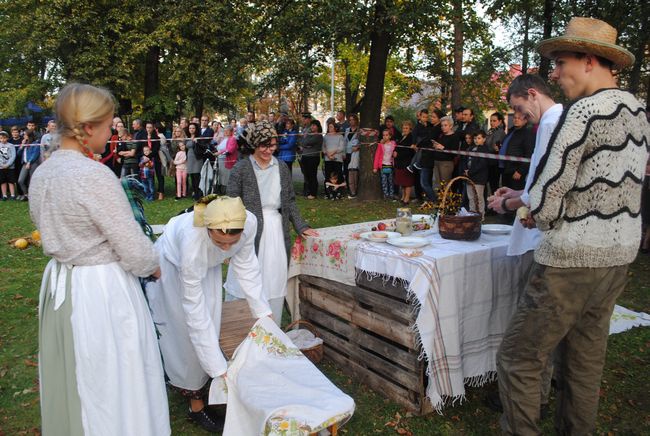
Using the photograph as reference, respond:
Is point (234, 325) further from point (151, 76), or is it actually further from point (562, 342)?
point (151, 76)

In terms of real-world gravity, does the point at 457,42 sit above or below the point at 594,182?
above

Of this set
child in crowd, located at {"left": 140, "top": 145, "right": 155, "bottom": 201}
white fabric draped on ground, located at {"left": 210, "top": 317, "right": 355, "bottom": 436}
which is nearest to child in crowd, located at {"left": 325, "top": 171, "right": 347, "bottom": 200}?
child in crowd, located at {"left": 140, "top": 145, "right": 155, "bottom": 201}

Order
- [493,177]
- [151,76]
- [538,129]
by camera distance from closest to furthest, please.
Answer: [538,129] → [493,177] → [151,76]

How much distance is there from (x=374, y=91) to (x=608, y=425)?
8785 millimetres

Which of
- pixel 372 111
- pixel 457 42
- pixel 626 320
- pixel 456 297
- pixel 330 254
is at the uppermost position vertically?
pixel 457 42

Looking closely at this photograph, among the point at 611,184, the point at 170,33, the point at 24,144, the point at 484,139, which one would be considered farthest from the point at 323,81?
the point at 611,184

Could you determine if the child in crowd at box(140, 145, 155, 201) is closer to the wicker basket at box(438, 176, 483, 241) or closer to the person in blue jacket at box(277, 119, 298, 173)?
the person in blue jacket at box(277, 119, 298, 173)

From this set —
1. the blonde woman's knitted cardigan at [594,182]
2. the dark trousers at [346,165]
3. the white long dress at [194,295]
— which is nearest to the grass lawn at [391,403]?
the white long dress at [194,295]

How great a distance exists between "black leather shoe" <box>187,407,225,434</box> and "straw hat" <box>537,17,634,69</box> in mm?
2965

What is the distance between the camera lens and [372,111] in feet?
37.1

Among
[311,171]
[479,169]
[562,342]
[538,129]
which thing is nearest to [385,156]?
[311,171]

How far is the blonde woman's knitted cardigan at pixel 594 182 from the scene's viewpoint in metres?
2.31

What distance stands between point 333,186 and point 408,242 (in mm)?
8443

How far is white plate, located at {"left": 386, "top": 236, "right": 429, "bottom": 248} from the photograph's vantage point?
3.53m
